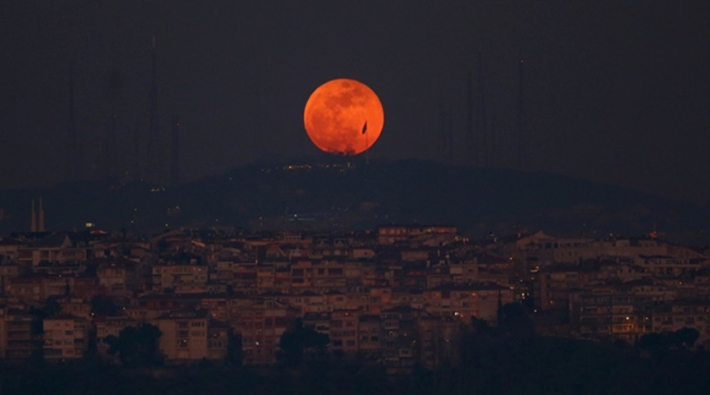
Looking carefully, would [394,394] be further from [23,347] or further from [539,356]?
[23,347]

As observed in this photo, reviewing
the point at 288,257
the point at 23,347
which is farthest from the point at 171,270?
the point at 23,347

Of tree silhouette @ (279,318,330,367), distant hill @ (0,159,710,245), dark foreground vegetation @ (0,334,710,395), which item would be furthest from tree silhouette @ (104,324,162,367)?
distant hill @ (0,159,710,245)

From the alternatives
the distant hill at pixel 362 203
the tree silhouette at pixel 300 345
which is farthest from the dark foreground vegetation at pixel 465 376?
the distant hill at pixel 362 203

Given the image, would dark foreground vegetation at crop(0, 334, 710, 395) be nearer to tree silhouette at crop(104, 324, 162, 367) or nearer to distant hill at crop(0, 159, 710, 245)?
tree silhouette at crop(104, 324, 162, 367)

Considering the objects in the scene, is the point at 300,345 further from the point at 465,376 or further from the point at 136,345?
the point at 465,376

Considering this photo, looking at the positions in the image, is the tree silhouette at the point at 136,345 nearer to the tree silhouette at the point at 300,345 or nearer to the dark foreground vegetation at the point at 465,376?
the dark foreground vegetation at the point at 465,376
